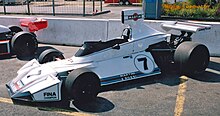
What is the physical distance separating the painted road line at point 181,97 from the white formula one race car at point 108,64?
0.24m

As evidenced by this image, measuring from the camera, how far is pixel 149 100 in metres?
5.40

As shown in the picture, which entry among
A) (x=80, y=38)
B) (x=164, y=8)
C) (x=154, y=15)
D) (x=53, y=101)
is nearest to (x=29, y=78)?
(x=53, y=101)

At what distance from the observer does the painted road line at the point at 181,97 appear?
4895 mm

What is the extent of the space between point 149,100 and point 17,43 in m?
5.13

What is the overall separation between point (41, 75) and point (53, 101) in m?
0.56

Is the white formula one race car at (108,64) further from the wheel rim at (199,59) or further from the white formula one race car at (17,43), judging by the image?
the white formula one race car at (17,43)

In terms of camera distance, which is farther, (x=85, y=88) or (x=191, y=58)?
(x=191, y=58)

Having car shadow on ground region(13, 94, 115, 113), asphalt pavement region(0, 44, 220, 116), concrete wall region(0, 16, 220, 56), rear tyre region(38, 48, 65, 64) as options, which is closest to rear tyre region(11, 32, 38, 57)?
concrete wall region(0, 16, 220, 56)

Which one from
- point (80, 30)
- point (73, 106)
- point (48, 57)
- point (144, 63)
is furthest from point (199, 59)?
point (80, 30)

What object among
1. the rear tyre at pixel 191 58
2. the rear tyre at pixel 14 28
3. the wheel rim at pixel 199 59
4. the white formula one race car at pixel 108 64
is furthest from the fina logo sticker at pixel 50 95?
the rear tyre at pixel 14 28

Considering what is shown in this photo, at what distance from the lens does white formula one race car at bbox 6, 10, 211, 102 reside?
5.06 metres

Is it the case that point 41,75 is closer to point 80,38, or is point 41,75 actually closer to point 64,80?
point 64,80

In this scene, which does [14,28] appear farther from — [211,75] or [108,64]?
[211,75]

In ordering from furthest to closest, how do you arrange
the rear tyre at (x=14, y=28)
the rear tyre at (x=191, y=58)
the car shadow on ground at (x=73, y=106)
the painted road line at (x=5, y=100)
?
the rear tyre at (x=14, y=28), the rear tyre at (x=191, y=58), the painted road line at (x=5, y=100), the car shadow on ground at (x=73, y=106)
